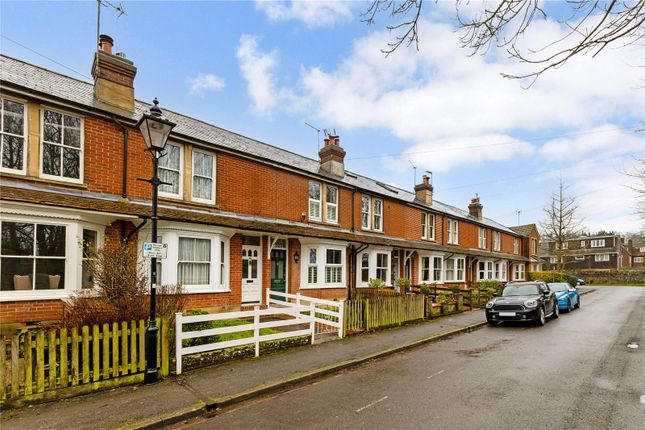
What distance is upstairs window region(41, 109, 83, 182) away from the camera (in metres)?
9.14

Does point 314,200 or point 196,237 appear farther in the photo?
point 314,200

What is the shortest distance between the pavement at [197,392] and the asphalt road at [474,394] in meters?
0.24

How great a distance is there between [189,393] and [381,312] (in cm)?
704

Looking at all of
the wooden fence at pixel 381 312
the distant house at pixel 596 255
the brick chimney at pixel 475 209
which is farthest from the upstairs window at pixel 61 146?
the distant house at pixel 596 255

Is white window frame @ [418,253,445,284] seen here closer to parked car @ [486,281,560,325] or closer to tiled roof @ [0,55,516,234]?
parked car @ [486,281,560,325]

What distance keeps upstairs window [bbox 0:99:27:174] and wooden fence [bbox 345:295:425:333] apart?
9.35 metres

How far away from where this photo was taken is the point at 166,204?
1102 centimetres

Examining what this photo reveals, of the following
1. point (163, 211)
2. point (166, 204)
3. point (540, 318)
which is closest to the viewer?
point (163, 211)

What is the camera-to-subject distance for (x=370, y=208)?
19328mm

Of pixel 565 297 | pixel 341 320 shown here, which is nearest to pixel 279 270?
pixel 341 320

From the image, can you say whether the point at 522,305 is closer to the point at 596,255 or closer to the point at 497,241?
the point at 497,241

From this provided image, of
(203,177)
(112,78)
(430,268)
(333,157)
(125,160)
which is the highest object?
(112,78)

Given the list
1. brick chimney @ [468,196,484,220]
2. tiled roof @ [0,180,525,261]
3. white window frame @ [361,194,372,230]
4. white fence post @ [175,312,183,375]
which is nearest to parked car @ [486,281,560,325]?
tiled roof @ [0,180,525,261]

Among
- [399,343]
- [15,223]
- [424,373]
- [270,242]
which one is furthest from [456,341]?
[15,223]
